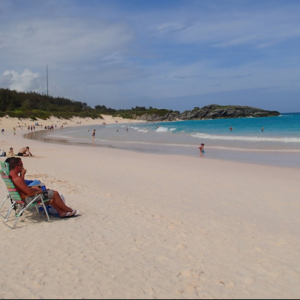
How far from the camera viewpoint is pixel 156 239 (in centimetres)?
462

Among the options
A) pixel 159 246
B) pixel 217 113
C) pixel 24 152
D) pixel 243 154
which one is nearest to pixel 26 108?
pixel 24 152

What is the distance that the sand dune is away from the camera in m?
3.27

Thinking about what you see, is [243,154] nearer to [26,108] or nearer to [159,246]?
[159,246]

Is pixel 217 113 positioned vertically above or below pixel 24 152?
above

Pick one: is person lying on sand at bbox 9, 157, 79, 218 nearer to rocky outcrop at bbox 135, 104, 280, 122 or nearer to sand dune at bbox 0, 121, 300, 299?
sand dune at bbox 0, 121, 300, 299

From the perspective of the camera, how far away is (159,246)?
4363mm

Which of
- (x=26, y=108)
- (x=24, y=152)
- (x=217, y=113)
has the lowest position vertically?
(x=24, y=152)

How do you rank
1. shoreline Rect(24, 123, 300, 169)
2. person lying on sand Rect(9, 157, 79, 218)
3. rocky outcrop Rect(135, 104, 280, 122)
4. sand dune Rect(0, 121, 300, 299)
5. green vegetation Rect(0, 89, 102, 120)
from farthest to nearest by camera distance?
rocky outcrop Rect(135, 104, 280, 122) → green vegetation Rect(0, 89, 102, 120) → shoreline Rect(24, 123, 300, 169) → person lying on sand Rect(9, 157, 79, 218) → sand dune Rect(0, 121, 300, 299)

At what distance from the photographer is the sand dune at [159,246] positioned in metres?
3.27

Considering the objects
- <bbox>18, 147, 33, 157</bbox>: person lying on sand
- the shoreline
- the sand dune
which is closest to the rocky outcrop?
the shoreline

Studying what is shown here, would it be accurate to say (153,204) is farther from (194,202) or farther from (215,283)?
(215,283)

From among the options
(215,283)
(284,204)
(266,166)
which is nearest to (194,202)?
(284,204)

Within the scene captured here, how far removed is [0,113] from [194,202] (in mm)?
62898

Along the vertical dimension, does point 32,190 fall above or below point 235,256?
above
